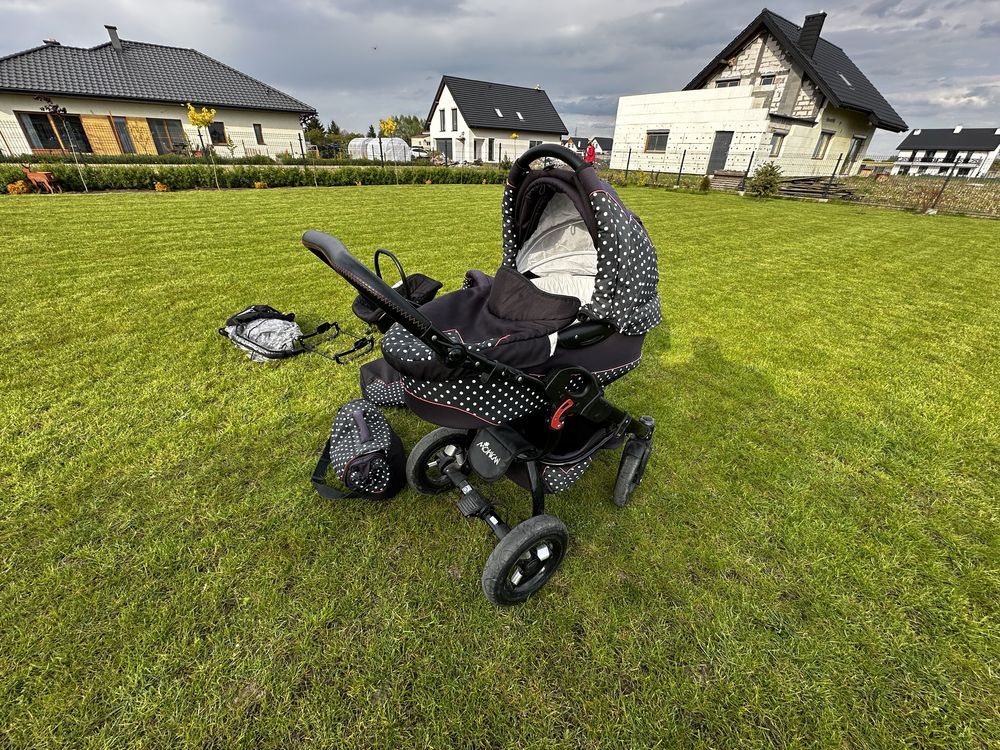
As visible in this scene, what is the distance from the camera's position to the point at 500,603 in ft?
6.67

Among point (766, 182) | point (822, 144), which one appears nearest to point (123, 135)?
point (766, 182)

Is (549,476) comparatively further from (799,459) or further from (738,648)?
(799,459)

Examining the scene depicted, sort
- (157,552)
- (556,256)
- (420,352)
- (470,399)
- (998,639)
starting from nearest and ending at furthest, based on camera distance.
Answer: (420,352), (470,399), (998,639), (157,552), (556,256)

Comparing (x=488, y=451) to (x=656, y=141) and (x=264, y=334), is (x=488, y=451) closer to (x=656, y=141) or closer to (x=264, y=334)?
(x=264, y=334)

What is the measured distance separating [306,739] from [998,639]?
10.6 ft

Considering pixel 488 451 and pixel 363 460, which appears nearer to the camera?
pixel 488 451

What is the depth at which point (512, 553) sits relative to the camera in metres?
1.90

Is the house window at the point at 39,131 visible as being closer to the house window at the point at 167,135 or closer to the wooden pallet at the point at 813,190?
the house window at the point at 167,135

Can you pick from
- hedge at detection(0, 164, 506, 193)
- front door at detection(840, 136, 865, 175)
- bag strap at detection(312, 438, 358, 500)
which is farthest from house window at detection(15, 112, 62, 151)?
front door at detection(840, 136, 865, 175)

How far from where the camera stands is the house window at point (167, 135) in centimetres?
2392

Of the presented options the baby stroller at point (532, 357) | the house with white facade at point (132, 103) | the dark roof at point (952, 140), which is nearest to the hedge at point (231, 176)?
the house with white facade at point (132, 103)

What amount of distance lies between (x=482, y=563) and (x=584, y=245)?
1989mm

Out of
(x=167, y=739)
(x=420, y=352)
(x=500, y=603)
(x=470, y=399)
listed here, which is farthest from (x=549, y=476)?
(x=167, y=739)

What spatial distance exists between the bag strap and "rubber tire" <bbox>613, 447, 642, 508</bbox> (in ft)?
5.47
